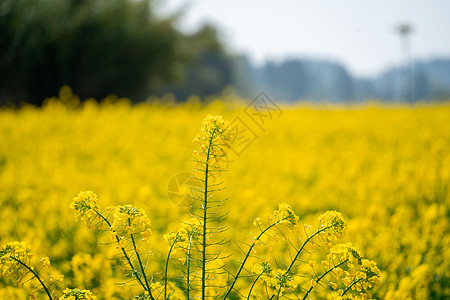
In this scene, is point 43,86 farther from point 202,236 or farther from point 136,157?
point 202,236

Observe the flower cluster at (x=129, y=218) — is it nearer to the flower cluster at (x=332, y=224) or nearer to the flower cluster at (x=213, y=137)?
the flower cluster at (x=213, y=137)

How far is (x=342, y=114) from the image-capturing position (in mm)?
8352

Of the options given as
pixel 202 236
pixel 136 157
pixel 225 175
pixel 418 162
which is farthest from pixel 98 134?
pixel 202 236

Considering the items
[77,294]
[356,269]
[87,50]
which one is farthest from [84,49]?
[356,269]

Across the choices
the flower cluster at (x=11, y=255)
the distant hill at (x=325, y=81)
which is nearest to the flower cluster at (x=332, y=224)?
the flower cluster at (x=11, y=255)

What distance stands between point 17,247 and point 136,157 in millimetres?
4039

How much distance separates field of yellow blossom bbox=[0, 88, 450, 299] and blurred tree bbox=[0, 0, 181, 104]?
2.31m

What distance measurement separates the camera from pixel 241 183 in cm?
424

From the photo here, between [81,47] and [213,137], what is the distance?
9625 mm

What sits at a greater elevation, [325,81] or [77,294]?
[325,81]

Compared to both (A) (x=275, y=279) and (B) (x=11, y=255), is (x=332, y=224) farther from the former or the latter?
(B) (x=11, y=255)

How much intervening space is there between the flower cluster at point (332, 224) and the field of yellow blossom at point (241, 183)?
0.39 meters

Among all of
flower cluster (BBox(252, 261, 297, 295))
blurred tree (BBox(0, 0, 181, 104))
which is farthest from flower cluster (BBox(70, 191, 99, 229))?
blurred tree (BBox(0, 0, 181, 104))

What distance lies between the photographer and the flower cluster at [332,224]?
1.24 m
